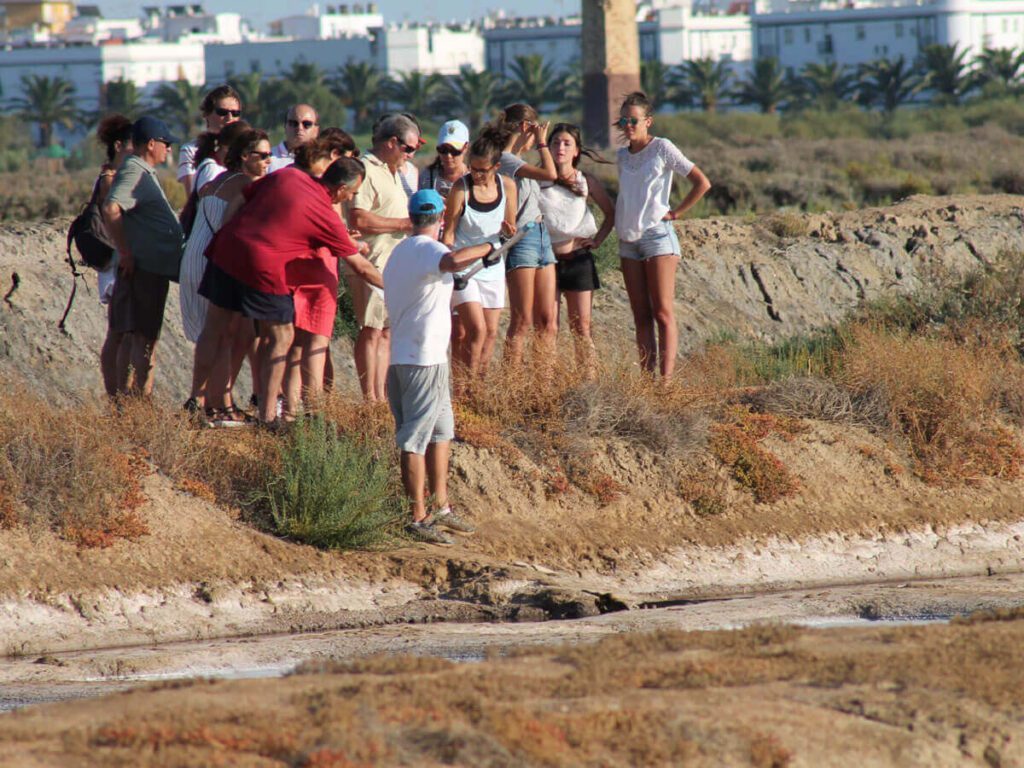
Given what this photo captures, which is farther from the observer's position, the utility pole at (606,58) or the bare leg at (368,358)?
the utility pole at (606,58)

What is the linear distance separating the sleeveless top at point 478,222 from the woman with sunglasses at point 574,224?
772 millimetres

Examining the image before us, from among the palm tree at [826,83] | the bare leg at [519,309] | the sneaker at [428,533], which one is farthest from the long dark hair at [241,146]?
the palm tree at [826,83]

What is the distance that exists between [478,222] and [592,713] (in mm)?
4441

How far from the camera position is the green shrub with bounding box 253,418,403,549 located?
9195mm

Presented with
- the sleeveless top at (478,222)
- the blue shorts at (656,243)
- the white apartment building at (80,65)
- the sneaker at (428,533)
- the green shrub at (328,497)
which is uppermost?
the white apartment building at (80,65)

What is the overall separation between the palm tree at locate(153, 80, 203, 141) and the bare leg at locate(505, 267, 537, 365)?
5415cm

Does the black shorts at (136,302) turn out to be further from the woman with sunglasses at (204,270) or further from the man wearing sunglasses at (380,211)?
the man wearing sunglasses at (380,211)

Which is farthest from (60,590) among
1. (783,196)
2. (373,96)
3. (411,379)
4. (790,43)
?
(790,43)

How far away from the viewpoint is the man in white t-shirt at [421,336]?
8.29 metres

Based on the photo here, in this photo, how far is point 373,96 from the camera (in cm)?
6806

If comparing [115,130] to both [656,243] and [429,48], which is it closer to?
[656,243]

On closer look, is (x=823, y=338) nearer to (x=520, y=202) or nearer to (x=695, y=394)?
(x=695, y=394)

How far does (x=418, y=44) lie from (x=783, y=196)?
7878 centimetres

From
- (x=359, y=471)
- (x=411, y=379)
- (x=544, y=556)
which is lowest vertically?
(x=544, y=556)
